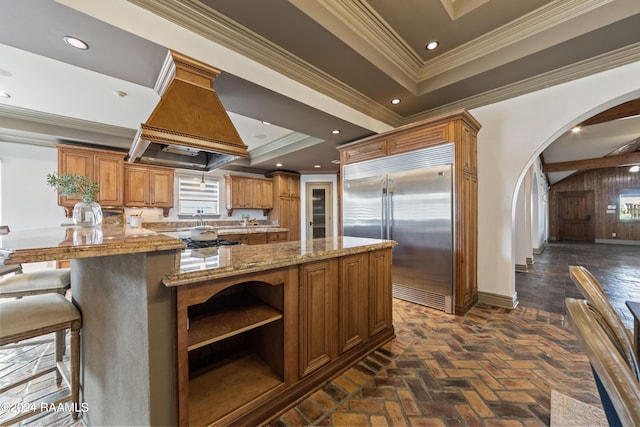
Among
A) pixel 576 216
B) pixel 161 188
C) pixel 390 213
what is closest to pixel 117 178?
pixel 161 188

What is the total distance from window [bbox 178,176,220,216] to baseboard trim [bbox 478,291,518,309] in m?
6.00

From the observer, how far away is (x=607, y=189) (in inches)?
378

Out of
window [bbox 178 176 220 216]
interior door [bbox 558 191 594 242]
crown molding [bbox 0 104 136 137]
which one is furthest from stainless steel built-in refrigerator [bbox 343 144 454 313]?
Result: interior door [bbox 558 191 594 242]

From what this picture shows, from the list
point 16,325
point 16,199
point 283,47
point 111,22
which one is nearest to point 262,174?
point 16,199

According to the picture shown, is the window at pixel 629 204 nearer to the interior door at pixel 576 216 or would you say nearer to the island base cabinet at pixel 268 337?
the interior door at pixel 576 216

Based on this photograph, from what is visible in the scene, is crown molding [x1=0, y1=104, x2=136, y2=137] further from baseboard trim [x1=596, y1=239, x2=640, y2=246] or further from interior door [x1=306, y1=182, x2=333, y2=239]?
baseboard trim [x1=596, y1=239, x2=640, y2=246]

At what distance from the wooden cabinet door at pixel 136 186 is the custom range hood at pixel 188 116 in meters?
3.34

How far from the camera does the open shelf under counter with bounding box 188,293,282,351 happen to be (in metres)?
1.23

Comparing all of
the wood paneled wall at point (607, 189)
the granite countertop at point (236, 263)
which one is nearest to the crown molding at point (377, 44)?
the granite countertop at point (236, 263)

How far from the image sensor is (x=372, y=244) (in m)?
2.07

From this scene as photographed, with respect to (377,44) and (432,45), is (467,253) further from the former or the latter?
(377,44)

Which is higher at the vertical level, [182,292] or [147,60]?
[147,60]

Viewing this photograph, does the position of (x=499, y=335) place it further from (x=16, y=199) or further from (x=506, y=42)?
(x=16, y=199)

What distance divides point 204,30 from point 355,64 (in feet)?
4.79
